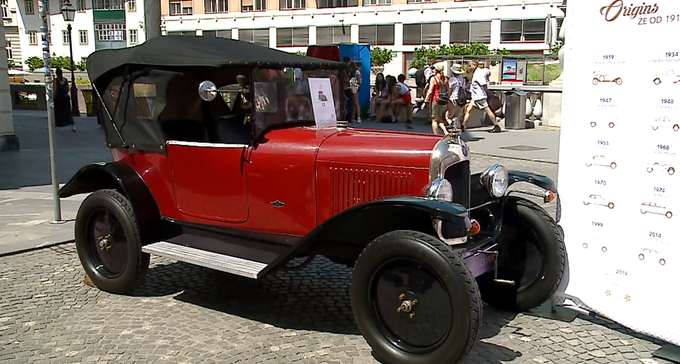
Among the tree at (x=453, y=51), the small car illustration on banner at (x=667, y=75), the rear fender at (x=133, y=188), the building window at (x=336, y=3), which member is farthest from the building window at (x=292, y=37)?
the small car illustration on banner at (x=667, y=75)

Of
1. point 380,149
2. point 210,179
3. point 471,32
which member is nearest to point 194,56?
point 210,179

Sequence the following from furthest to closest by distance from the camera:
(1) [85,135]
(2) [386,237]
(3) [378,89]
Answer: (3) [378,89] < (1) [85,135] < (2) [386,237]

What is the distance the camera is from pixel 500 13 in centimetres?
4919

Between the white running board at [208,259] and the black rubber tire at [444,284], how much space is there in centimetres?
79

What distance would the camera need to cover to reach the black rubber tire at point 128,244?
480cm

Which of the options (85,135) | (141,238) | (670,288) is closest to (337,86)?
(141,238)

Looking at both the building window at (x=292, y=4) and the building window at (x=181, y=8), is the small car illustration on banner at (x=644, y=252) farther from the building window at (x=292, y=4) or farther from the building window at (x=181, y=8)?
the building window at (x=181, y=8)

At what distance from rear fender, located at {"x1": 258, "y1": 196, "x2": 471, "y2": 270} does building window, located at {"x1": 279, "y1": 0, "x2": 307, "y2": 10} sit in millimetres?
54596

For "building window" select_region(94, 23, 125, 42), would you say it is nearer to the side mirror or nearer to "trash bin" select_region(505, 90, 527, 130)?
"trash bin" select_region(505, 90, 527, 130)

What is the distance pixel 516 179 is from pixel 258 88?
6.53 feet

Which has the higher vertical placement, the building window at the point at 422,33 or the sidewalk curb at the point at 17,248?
the building window at the point at 422,33

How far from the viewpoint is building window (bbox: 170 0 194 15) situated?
200ft

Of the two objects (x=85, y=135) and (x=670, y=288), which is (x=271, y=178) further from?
(x=85, y=135)

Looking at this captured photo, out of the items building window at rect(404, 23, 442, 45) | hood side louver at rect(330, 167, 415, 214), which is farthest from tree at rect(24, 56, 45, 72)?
hood side louver at rect(330, 167, 415, 214)
